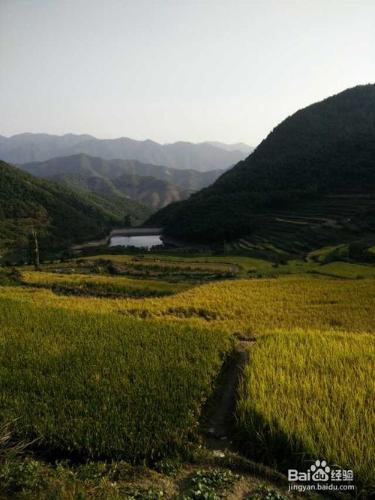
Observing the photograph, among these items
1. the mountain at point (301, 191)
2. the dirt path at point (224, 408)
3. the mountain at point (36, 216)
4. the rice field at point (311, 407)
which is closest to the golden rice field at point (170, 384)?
the rice field at point (311, 407)

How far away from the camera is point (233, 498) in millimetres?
6887

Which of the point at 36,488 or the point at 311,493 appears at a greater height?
the point at 36,488

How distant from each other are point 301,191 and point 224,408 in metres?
124

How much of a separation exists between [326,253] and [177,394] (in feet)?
198

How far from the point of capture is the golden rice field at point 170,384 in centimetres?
822

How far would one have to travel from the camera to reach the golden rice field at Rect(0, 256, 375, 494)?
8219mm

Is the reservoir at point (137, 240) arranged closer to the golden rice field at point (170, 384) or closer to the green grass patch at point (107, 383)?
the golden rice field at point (170, 384)

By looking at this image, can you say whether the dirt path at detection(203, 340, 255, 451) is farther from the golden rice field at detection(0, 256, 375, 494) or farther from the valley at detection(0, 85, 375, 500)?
the golden rice field at detection(0, 256, 375, 494)

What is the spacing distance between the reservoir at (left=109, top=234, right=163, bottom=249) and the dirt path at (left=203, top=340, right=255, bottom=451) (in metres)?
128

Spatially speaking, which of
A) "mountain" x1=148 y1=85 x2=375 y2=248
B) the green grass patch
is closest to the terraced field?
"mountain" x1=148 y1=85 x2=375 y2=248

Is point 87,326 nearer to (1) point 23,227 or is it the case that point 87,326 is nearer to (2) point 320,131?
(1) point 23,227

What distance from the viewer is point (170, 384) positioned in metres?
10.9

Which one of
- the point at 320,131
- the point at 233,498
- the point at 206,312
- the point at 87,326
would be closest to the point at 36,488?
the point at 233,498

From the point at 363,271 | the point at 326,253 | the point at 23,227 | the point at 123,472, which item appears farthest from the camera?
the point at 23,227
